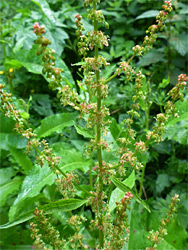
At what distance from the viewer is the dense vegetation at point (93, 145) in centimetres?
85

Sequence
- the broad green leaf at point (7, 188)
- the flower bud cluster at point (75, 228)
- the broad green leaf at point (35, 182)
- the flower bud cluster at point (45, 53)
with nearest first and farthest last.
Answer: the flower bud cluster at point (45, 53)
the flower bud cluster at point (75, 228)
the broad green leaf at point (35, 182)
the broad green leaf at point (7, 188)

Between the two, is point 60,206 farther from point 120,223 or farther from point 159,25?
point 159,25

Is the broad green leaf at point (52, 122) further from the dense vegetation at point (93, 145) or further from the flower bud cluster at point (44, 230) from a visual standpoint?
the flower bud cluster at point (44, 230)

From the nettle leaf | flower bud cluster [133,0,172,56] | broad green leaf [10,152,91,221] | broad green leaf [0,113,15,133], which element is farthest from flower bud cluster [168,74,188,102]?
the nettle leaf

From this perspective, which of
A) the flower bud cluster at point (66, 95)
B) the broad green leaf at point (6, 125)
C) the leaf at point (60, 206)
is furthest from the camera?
the broad green leaf at point (6, 125)

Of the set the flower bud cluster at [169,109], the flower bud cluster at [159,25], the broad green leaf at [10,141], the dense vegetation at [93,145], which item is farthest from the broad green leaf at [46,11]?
the flower bud cluster at [169,109]

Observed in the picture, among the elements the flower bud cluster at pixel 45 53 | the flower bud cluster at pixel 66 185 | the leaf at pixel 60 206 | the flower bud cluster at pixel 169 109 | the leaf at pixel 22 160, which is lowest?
the leaf at pixel 22 160

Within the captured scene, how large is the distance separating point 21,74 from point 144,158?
1.46 metres

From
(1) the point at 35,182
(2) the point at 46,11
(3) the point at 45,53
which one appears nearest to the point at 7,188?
(1) the point at 35,182

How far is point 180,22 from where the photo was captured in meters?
2.45

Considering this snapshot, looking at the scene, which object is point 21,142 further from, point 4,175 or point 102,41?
point 102,41

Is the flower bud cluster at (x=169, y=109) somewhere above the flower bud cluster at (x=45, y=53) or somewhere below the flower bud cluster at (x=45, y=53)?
below

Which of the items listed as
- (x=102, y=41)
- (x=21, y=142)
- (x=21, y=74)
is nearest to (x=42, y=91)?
(x=21, y=74)

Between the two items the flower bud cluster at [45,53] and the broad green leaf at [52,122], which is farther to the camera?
the broad green leaf at [52,122]
